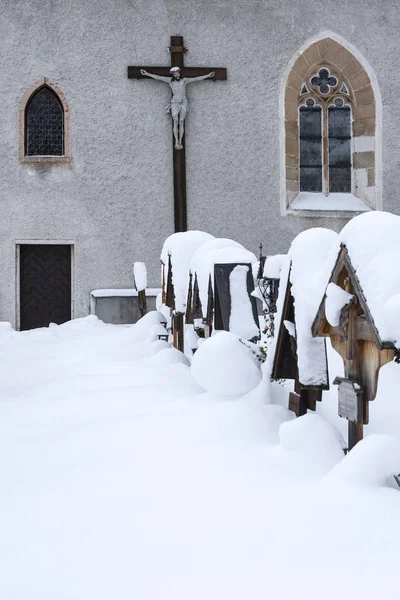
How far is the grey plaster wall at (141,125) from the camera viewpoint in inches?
428

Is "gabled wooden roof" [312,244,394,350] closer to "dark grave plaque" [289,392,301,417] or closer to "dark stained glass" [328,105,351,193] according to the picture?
"dark grave plaque" [289,392,301,417]

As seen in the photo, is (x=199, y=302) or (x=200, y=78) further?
(x=200, y=78)

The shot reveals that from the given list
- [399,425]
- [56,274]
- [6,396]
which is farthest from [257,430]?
[56,274]

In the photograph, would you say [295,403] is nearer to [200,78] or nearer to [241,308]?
[241,308]

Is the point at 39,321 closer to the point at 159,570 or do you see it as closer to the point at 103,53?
the point at 103,53

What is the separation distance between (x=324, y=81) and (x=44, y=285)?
600cm

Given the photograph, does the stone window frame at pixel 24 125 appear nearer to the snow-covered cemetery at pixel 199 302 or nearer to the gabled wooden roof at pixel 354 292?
the snow-covered cemetery at pixel 199 302

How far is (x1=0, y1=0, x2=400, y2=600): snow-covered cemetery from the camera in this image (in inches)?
83.6

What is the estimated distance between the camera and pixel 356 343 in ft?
9.12

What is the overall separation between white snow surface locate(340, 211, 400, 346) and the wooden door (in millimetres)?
8853

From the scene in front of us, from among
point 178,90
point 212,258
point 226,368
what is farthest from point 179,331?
point 178,90

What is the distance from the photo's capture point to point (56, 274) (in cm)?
1111

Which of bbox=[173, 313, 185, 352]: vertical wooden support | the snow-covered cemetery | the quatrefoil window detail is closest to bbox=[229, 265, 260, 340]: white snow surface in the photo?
the snow-covered cemetery

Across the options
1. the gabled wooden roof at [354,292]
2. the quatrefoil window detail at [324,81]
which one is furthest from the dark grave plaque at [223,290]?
the quatrefoil window detail at [324,81]
